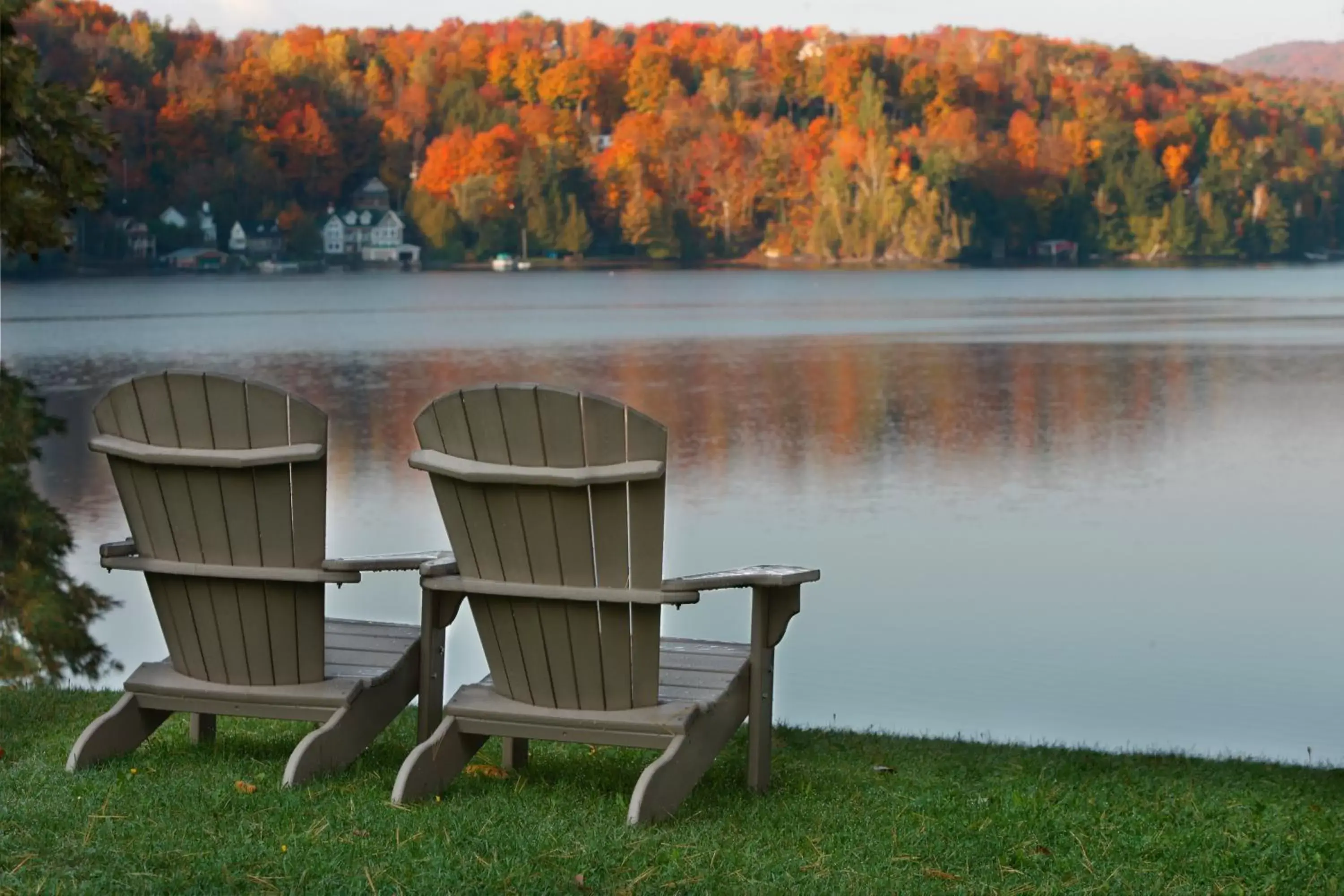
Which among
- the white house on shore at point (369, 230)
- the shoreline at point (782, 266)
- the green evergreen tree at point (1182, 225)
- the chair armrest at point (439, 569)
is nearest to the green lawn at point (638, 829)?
the chair armrest at point (439, 569)

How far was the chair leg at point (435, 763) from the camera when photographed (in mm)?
3396

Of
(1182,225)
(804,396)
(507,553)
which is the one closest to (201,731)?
(507,553)

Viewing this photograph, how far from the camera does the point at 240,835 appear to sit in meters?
3.17

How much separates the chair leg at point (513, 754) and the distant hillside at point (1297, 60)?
64258 mm

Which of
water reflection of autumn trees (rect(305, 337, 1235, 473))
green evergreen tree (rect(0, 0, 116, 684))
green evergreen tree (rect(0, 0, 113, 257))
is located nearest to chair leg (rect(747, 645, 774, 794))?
green evergreen tree (rect(0, 0, 116, 684))

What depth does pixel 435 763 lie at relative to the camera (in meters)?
3.43

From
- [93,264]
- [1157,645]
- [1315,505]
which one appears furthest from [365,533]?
[93,264]

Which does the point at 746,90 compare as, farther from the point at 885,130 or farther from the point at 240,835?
the point at 240,835

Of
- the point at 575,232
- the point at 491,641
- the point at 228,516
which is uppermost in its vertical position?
the point at 228,516

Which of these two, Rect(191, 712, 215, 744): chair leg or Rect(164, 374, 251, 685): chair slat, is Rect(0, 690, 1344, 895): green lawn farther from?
Rect(164, 374, 251, 685): chair slat

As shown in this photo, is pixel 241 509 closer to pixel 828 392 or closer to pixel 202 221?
pixel 828 392

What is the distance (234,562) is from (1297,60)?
66.7 m

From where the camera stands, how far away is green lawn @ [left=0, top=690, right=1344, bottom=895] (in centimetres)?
297

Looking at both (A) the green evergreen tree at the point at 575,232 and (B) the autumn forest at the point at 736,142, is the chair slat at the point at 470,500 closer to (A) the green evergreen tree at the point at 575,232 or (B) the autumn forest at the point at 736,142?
(B) the autumn forest at the point at 736,142
